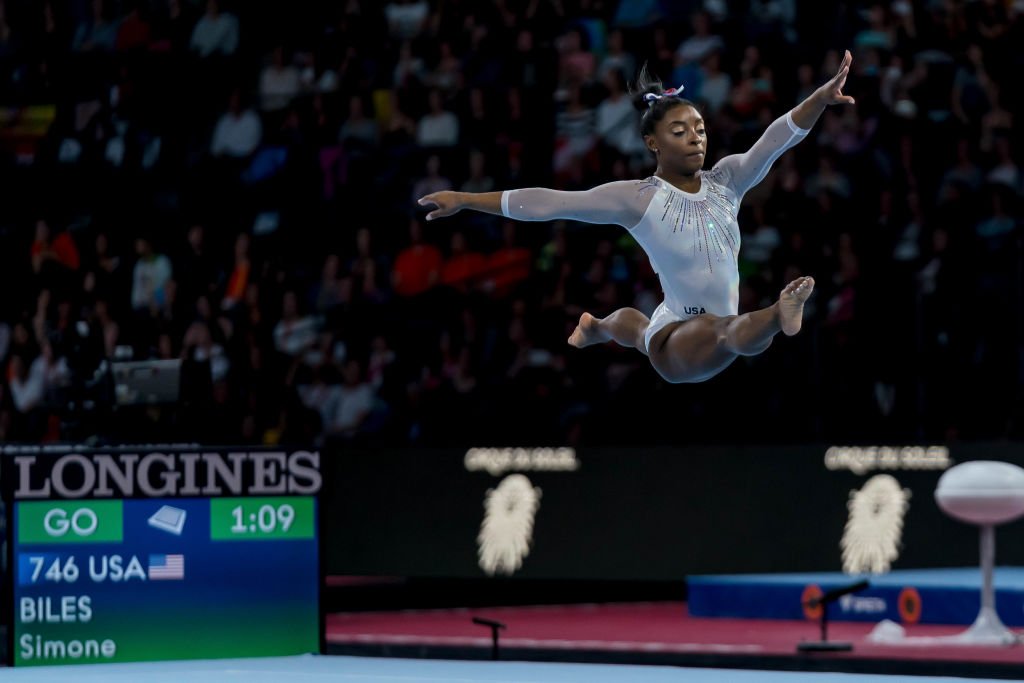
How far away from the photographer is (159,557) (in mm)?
9797

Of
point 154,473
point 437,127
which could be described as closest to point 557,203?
point 154,473

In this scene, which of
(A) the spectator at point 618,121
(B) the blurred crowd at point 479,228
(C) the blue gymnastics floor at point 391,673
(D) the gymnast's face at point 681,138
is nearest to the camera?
(D) the gymnast's face at point 681,138

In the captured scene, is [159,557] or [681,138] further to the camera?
[159,557]

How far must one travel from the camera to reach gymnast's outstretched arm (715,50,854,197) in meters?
6.65

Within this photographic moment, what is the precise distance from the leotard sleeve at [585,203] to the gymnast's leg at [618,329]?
1.54 ft

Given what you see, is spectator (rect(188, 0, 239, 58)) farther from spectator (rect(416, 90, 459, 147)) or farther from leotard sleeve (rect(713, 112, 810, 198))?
leotard sleeve (rect(713, 112, 810, 198))

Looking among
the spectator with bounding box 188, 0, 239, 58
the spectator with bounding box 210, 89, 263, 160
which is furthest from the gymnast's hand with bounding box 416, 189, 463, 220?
the spectator with bounding box 188, 0, 239, 58

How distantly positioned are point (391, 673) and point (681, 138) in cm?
339

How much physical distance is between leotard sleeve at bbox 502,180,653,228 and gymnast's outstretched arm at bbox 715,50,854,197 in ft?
1.43

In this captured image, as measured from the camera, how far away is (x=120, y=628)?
967cm

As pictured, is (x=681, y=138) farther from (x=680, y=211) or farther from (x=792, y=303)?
(x=792, y=303)

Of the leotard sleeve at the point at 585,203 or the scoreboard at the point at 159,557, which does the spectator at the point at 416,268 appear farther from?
the leotard sleeve at the point at 585,203

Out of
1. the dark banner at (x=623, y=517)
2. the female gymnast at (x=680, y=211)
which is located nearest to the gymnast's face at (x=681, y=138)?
the female gymnast at (x=680, y=211)

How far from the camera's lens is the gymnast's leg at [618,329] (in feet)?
22.9
